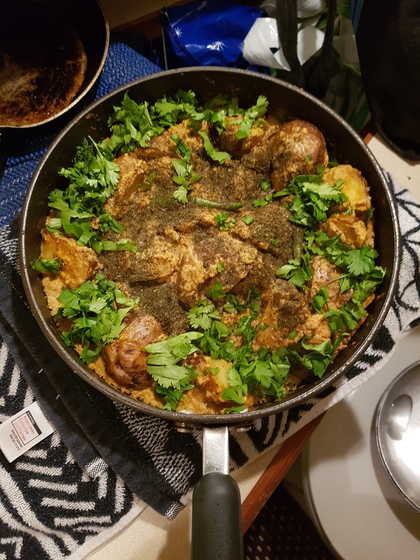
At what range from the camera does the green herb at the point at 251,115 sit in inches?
55.4

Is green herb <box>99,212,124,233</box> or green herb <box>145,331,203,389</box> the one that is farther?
green herb <box>99,212,124,233</box>

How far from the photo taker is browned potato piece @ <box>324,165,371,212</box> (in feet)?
4.40

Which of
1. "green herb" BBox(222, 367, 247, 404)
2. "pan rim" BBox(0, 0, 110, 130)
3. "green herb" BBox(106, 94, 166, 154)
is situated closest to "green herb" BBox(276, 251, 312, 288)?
"green herb" BBox(222, 367, 247, 404)

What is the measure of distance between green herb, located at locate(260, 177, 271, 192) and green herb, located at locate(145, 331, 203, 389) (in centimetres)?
50

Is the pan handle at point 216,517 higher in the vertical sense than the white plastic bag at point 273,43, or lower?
lower

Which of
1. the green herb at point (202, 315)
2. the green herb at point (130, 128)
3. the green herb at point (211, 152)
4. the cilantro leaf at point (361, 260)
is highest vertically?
the green herb at point (130, 128)

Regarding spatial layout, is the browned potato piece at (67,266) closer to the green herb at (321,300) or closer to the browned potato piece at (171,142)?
the browned potato piece at (171,142)

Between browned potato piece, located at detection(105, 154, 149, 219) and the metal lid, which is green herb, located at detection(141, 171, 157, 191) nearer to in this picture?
browned potato piece, located at detection(105, 154, 149, 219)

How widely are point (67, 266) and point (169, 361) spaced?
0.36 metres

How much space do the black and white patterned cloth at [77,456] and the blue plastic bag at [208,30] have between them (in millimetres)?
1070

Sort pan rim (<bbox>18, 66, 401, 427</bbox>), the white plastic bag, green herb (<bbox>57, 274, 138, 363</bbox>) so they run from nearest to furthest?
pan rim (<bbox>18, 66, 401, 427</bbox>) → green herb (<bbox>57, 274, 138, 363</bbox>) → the white plastic bag

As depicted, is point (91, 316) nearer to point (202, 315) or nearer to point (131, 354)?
point (131, 354)

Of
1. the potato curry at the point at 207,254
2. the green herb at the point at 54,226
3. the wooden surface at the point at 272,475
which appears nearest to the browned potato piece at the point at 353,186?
the potato curry at the point at 207,254

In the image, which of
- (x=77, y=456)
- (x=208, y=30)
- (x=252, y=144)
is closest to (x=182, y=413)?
(x=77, y=456)
